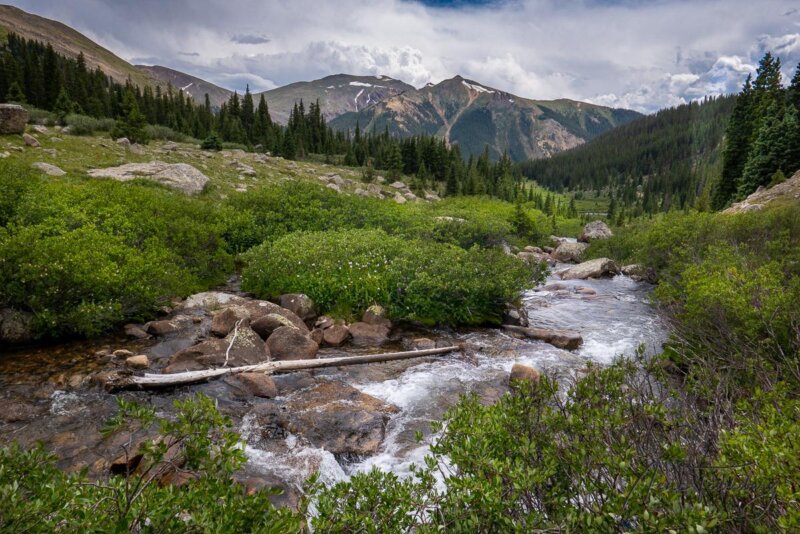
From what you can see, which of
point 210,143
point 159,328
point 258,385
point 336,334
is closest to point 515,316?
point 336,334

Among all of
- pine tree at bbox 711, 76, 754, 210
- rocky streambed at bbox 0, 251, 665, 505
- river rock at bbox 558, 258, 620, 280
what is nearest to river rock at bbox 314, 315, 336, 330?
rocky streambed at bbox 0, 251, 665, 505

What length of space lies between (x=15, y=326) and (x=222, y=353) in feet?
18.2

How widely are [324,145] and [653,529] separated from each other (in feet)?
290

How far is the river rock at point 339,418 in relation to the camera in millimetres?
8055

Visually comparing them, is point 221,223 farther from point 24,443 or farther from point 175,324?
point 24,443

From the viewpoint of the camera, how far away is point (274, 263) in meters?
16.9

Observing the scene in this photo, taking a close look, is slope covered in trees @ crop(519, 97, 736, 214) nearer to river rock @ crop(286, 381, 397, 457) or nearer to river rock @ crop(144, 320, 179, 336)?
river rock @ crop(286, 381, 397, 457)

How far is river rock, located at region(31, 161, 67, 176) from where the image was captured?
70.7ft

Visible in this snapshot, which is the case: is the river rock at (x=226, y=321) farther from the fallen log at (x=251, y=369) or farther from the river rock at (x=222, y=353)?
the fallen log at (x=251, y=369)

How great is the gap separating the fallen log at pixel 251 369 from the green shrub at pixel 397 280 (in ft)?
8.63

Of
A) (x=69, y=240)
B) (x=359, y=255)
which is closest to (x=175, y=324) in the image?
(x=69, y=240)

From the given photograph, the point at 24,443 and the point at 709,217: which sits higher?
the point at 709,217

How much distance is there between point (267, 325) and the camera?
12.9m

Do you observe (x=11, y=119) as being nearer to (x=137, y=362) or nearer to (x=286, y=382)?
(x=137, y=362)
